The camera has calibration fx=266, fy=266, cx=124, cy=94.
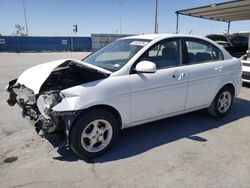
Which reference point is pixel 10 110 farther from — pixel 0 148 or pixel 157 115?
pixel 157 115

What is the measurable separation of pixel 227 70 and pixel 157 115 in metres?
1.94

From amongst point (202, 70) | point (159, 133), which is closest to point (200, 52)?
point (202, 70)

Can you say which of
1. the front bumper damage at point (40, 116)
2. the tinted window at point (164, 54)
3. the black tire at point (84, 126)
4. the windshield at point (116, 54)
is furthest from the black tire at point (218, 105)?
the front bumper damage at point (40, 116)

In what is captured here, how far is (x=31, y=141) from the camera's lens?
431 cm

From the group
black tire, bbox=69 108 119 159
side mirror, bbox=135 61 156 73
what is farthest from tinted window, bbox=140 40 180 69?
black tire, bbox=69 108 119 159

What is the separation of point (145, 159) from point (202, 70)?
2037mm

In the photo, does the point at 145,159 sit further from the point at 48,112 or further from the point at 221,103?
the point at 221,103

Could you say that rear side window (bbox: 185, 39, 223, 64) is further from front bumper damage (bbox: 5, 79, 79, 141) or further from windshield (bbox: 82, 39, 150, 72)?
front bumper damage (bbox: 5, 79, 79, 141)

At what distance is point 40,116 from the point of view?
3652mm

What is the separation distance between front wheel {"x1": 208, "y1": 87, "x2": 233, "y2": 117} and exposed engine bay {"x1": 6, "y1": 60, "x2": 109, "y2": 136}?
101 inches

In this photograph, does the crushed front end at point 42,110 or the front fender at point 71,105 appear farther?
the crushed front end at point 42,110

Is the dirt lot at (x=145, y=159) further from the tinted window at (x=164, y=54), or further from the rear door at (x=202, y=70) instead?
the tinted window at (x=164, y=54)

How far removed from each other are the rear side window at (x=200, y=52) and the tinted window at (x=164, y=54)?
27 centimetres

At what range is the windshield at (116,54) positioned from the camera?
4156 millimetres
